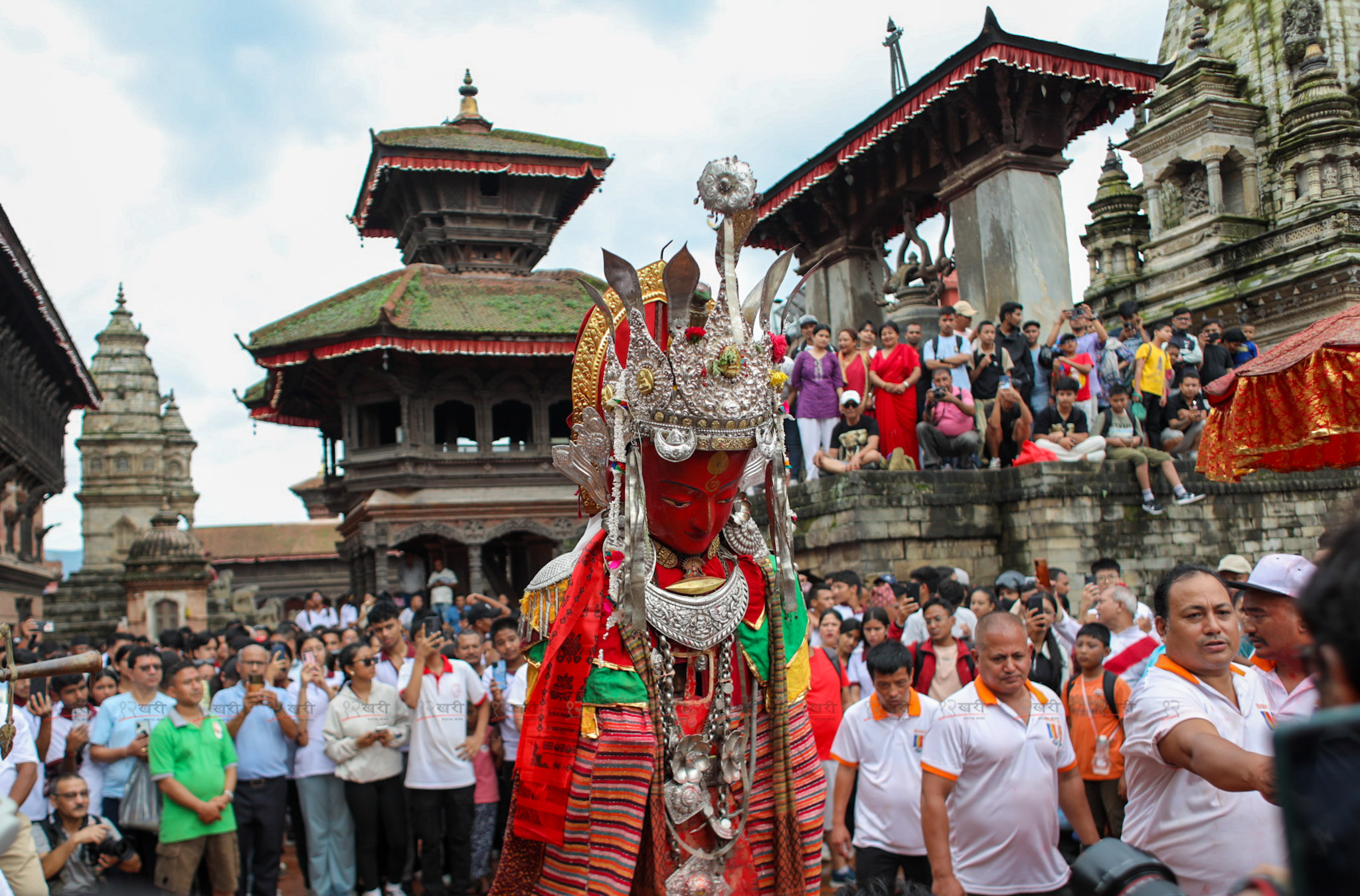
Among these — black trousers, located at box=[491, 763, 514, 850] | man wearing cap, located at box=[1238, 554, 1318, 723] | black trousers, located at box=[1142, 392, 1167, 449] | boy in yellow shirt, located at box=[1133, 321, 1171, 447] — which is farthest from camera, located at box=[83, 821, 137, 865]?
black trousers, located at box=[1142, 392, 1167, 449]

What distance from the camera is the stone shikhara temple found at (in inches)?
904

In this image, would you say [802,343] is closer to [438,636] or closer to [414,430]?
[438,636]

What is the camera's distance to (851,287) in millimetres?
18016

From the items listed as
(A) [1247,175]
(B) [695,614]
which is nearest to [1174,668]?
(B) [695,614]

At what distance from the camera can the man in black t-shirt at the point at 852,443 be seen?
11.5 metres

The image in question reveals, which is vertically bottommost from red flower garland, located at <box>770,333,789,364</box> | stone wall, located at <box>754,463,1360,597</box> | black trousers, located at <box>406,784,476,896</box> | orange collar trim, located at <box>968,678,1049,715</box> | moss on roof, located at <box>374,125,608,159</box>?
black trousers, located at <box>406,784,476,896</box>

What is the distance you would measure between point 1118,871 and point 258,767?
21.5ft

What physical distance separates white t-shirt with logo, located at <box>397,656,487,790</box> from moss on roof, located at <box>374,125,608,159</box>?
19.6m

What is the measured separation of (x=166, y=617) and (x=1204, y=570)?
76.9 ft

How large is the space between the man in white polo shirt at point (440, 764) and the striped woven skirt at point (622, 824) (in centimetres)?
327

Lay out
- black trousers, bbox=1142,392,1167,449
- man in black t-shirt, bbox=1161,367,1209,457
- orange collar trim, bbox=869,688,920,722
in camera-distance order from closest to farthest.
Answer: orange collar trim, bbox=869,688,920,722, man in black t-shirt, bbox=1161,367,1209,457, black trousers, bbox=1142,392,1167,449

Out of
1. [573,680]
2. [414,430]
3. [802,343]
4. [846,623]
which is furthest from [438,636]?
[414,430]

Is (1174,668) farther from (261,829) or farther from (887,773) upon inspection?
(261,829)

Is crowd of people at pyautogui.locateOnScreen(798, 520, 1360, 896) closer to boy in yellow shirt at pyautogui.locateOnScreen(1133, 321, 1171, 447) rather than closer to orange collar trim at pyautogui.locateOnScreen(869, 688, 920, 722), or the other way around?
orange collar trim at pyautogui.locateOnScreen(869, 688, 920, 722)
